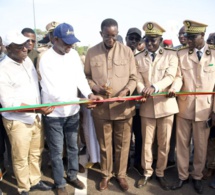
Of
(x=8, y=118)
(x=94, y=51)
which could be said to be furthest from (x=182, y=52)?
(x=8, y=118)

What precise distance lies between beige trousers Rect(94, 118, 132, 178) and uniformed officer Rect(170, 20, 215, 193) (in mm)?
824

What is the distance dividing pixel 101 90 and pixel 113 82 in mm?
215

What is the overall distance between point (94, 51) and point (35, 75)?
95cm

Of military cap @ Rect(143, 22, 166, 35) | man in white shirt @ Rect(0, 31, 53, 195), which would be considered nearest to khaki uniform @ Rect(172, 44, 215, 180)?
military cap @ Rect(143, 22, 166, 35)

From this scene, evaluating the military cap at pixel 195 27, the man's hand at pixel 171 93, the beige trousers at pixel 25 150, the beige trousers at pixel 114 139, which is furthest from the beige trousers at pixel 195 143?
the beige trousers at pixel 25 150

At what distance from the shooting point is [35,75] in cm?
322

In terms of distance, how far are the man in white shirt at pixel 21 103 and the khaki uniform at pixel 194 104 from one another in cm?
200

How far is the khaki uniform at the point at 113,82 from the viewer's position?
Result: 128 inches

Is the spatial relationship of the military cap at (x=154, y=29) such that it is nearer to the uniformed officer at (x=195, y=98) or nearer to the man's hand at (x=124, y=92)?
the uniformed officer at (x=195, y=98)

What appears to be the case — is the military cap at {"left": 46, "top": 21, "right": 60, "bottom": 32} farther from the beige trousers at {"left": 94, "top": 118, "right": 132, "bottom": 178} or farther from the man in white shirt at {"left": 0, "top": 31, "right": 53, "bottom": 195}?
the beige trousers at {"left": 94, "top": 118, "right": 132, "bottom": 178}

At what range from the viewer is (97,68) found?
3.29 metres

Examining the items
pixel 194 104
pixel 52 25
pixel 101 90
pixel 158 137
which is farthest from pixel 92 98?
pixel 52 25

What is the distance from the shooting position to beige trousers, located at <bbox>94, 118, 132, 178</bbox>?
3393 mm

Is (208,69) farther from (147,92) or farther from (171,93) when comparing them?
(147,92)
